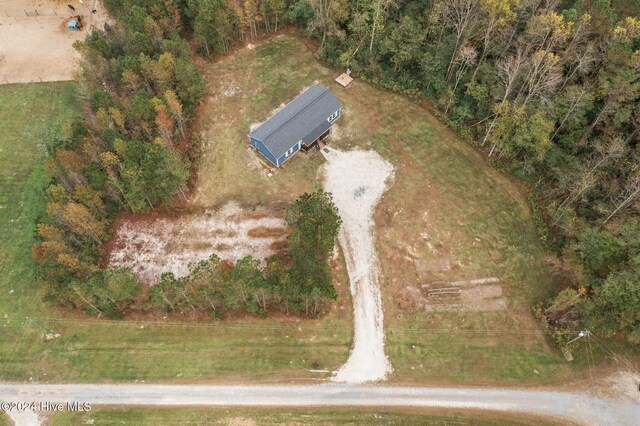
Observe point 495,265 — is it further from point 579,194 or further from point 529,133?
point 529,133

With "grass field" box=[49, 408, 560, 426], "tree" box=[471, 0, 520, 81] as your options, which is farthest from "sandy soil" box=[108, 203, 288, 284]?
"tree" box=[471, 0, 520, 81]

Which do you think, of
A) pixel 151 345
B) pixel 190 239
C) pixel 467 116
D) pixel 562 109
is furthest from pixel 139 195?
pixel 562 109

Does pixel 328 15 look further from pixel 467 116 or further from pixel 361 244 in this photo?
pixel 361 244

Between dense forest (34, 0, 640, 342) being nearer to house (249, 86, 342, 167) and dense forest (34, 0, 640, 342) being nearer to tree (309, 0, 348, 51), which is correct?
tree (309, 0, 348, 51)

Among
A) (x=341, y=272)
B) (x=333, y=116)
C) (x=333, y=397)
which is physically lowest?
(x=333, y=397)

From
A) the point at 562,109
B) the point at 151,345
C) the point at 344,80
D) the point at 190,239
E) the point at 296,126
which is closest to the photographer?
the point at 151,345

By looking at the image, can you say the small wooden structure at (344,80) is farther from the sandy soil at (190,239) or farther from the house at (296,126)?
the sandy soil at (190,239)
